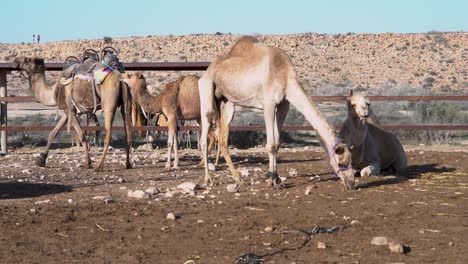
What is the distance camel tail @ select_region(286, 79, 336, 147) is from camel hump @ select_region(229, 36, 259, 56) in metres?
0.99

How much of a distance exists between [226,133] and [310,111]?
1850 mm

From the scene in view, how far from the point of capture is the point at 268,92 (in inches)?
442

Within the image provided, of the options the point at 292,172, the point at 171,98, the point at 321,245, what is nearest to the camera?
the point at 321,245

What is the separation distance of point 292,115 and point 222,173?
15035mm

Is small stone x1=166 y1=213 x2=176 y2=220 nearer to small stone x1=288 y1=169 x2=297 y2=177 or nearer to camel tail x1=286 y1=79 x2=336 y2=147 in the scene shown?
camel tail x1=286 y1=79 x2=336 y2=147

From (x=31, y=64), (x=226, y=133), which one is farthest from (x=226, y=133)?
(x=31, y=64)

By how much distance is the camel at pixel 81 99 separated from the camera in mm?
14656

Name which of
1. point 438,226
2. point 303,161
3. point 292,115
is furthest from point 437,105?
point 438,226

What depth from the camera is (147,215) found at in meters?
9.05

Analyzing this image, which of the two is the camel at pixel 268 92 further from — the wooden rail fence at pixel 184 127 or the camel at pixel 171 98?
the wooden rail fence at pixel 184 127

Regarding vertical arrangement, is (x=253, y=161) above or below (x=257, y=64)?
below

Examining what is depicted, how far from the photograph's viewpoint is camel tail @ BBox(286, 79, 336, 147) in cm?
1093

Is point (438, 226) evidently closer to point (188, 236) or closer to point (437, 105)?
point (188, 236)

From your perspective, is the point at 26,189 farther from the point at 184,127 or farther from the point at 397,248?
the point at 184,127
